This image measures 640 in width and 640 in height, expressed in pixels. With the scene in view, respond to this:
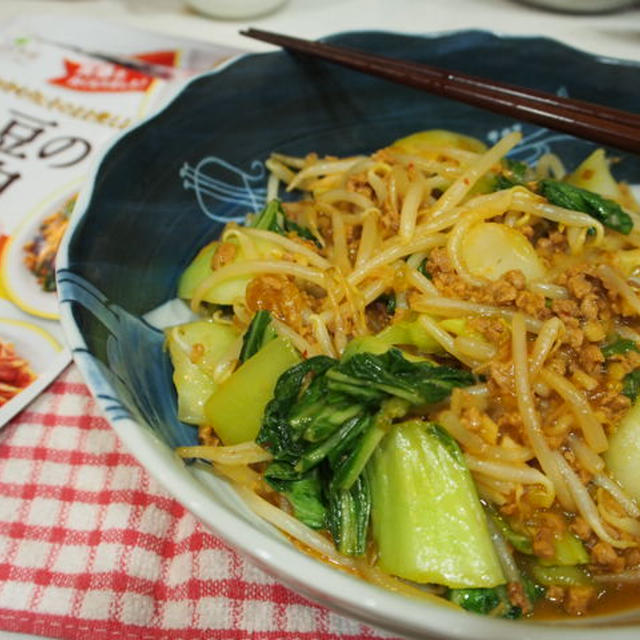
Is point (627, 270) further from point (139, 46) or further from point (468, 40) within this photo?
point (139, 46)

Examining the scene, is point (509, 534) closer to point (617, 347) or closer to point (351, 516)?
point (351, 516)

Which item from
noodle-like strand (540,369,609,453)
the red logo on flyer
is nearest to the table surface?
the red logo on flyer

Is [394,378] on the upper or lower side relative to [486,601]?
upper

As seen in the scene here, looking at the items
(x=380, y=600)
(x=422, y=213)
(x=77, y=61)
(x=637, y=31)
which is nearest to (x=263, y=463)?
(x=380, y=600)

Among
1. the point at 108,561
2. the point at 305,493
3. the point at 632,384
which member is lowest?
the point at 108,561

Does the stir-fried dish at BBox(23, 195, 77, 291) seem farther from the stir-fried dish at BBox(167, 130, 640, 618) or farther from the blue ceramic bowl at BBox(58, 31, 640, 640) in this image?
the stir-fried dish at BBox(167, 130, 640, 618)

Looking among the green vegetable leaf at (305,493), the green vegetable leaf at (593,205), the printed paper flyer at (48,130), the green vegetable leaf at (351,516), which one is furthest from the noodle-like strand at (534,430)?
the printed paper flyer at (48,130)

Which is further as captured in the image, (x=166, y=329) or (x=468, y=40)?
(x=468, y=40)

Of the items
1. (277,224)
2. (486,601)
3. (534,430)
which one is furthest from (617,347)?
(277,224)
